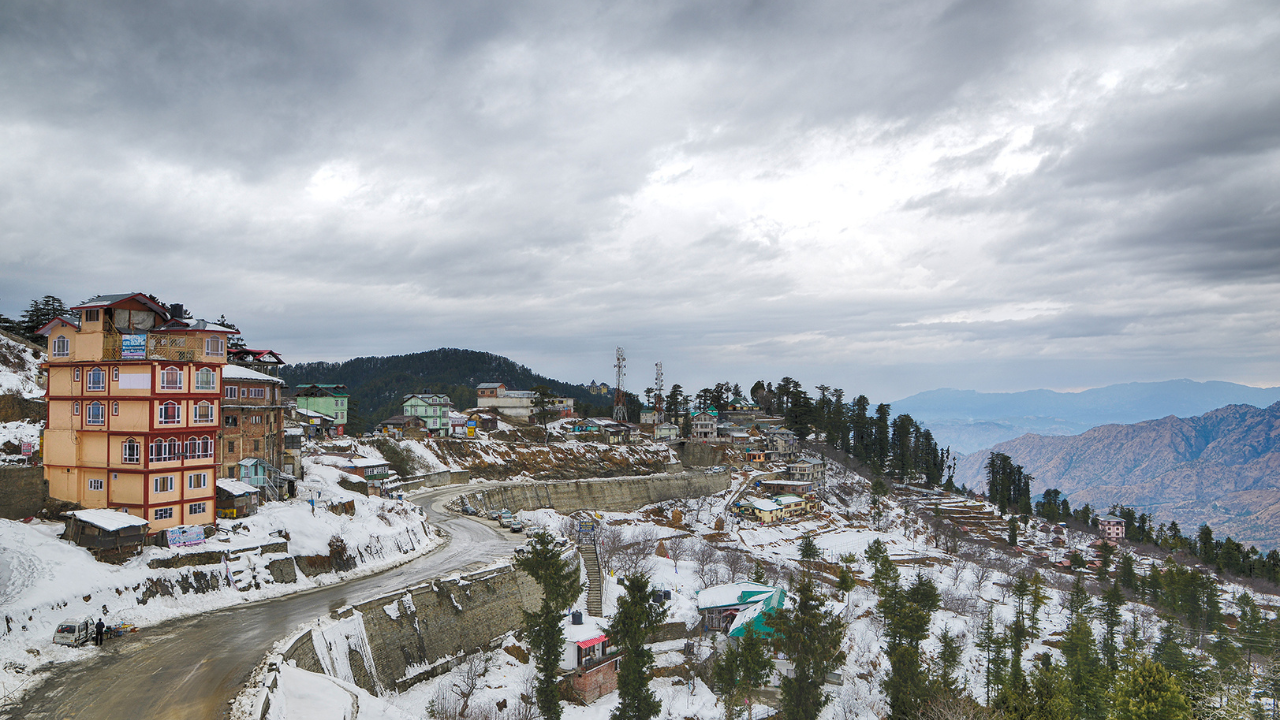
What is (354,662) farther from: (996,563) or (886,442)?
(886,442)

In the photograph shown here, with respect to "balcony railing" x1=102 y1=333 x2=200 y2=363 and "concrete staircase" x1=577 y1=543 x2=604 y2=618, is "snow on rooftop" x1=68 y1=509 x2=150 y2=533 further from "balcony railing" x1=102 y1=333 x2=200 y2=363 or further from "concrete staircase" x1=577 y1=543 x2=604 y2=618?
"concrete staircase" x1=577 y1=543 x2=604 y2=618

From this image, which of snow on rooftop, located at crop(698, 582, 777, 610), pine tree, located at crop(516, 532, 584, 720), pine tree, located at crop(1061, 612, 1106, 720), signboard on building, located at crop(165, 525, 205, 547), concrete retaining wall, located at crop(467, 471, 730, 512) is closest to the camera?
pine tree, located at crop(516, 532, 584, 720)

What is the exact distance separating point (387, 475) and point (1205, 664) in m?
74.8

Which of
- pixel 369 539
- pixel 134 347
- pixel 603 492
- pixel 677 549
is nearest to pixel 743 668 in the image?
pixel 369 539

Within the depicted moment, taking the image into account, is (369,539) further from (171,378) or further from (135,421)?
(171,378)

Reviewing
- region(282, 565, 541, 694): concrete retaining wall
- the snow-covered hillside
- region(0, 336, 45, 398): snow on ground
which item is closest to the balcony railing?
region(282, 565, 541, 694): concrete retaining wall

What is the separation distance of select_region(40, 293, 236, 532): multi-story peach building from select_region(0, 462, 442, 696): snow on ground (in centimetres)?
270

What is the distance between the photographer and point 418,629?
32875 mm

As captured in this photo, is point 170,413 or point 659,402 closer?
point 170,413

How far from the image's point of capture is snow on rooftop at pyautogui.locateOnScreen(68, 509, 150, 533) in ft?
97.6

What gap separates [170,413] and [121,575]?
28.7 ft

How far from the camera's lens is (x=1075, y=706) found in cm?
4216

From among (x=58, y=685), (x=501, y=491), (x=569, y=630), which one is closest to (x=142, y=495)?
(x=58, y=685)

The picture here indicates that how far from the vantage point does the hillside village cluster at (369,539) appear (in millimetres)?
30438
